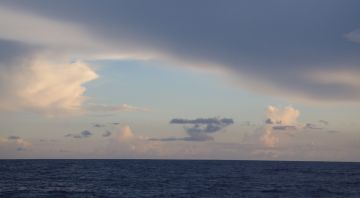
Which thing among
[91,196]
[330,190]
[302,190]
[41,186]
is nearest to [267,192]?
[302,190]

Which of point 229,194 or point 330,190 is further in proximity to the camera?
point 330,190

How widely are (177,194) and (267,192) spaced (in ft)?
51.7

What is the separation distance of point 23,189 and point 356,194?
56219mm

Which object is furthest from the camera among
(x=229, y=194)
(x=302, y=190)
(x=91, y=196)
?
(x=302, y=190)

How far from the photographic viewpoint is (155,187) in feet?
277

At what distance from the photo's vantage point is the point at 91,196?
68688mm

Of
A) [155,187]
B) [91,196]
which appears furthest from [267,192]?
[91,196]

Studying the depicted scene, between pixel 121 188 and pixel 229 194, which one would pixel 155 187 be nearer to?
pixel 121 188

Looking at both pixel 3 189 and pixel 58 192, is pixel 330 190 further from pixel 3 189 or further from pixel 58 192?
pixel 3 189

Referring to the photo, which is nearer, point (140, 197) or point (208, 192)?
point (140, 197)

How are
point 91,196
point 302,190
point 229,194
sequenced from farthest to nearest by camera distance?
point 302,190, point 229,194, point 91,196

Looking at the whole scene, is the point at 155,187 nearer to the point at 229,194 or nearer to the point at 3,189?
the point at 229,194

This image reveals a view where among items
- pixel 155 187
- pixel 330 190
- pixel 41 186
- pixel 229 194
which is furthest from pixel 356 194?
pixel 41 186

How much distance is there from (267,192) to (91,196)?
29707 mm
